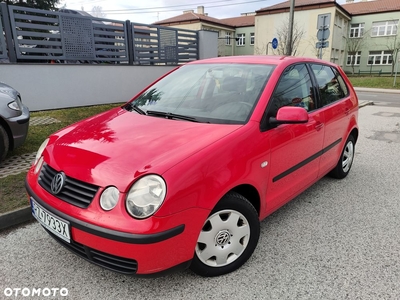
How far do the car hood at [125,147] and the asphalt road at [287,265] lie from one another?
0.80 metres

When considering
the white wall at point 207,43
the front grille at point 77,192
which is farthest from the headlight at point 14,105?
the white wall at point 207,43

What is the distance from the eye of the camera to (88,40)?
8.02m

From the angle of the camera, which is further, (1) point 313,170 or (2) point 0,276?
(1) point 313,170

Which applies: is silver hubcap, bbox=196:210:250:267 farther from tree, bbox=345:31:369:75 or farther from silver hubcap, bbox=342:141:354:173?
tree, bbox=345:31:369:75

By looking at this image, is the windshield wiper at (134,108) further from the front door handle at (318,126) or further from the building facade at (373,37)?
the building facade at (373,37)

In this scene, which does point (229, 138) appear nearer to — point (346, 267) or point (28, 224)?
point (346, 267)

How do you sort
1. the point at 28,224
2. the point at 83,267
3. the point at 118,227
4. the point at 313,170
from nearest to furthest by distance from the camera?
1. the point at 118,227
2. the point at 83,267
3. the point at 28,224
4. the point at 313,170

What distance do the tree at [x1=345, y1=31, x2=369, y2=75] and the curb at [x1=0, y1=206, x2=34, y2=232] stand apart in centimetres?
4282

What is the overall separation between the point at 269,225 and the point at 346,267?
0.79 m

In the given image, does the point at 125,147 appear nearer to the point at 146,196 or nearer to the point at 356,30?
the point at 146,196

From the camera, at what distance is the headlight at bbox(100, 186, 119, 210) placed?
5.93ft

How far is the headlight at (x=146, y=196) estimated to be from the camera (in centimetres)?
176

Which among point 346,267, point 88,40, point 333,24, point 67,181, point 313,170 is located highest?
point 333,24

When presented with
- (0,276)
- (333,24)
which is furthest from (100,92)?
(333,24)
